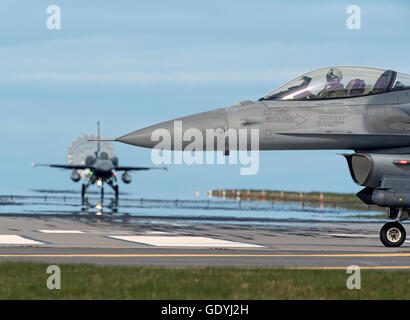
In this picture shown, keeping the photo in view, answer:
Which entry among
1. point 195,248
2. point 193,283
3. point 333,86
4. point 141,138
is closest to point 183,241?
point 195,248

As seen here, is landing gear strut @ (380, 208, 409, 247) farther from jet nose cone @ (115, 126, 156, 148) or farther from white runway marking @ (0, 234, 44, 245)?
white runway marking @ (0, 234, 44, 245)

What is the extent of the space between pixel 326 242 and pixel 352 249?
2.49m

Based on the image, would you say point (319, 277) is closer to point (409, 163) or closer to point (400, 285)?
point (400, 285)

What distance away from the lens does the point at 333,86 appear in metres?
18.1

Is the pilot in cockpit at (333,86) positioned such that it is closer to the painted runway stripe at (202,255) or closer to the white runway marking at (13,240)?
the painted runway stripe at (202,255)

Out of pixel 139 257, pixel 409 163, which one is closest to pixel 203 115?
pixel 139 257

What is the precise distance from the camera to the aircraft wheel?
19156 mm

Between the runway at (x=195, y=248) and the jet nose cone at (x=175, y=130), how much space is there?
2.52 m

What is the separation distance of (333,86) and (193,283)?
856 centimetres

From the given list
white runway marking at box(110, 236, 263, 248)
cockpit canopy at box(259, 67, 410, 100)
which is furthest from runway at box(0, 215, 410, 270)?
cockpit canopy at box(259, 67, 410, 100)

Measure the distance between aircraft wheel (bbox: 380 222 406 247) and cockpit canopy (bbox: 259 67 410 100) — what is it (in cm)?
359

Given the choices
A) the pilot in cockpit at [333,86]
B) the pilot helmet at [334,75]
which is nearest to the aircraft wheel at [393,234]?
the pilot in cockpit at [333,86]

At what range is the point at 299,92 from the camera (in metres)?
18.1

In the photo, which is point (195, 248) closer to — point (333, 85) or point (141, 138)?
point (141, 138)
